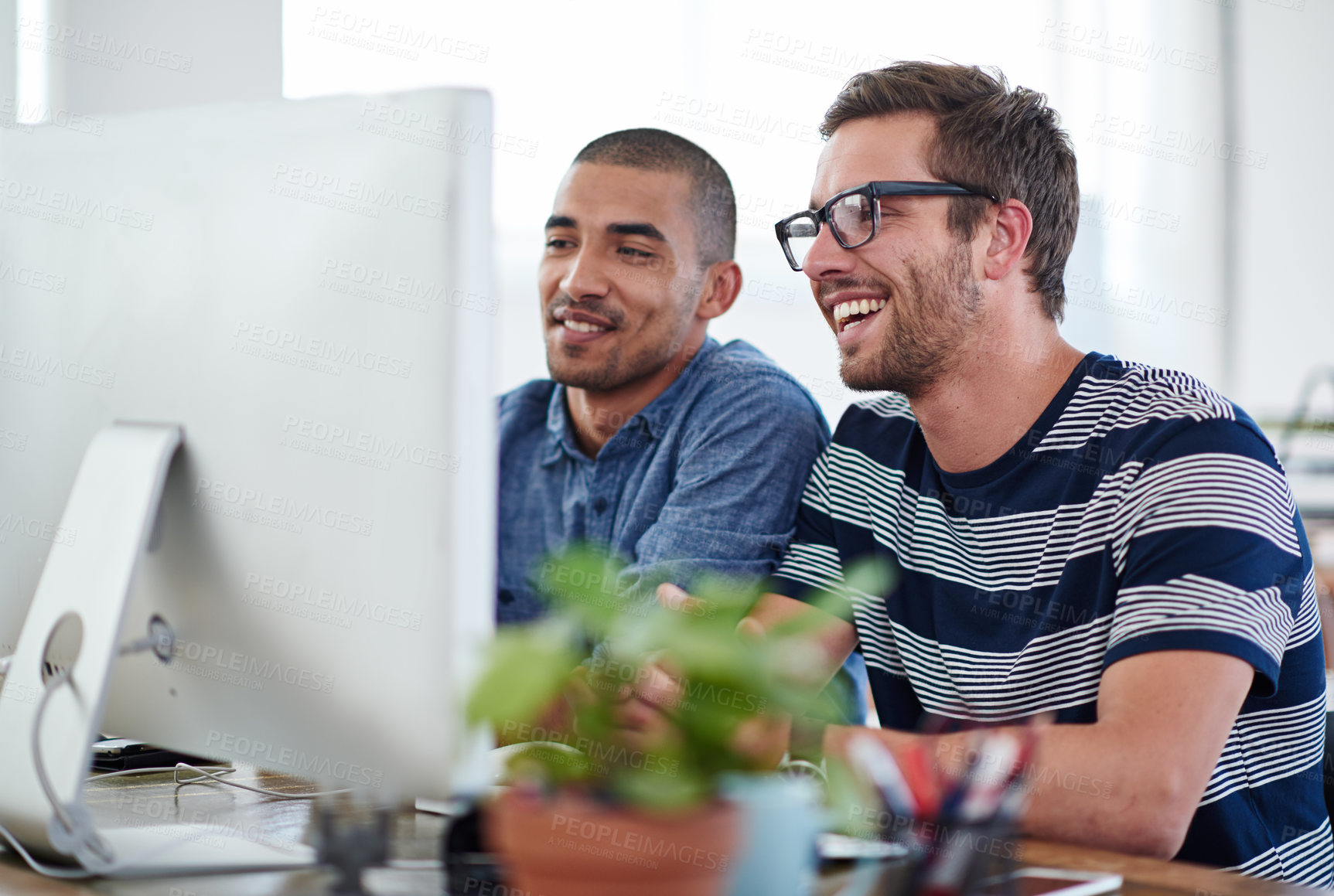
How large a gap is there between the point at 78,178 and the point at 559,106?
267 centimetres

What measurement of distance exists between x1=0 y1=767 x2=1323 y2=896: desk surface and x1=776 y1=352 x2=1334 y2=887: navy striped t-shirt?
0.28 metres

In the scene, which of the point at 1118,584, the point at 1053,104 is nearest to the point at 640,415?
the point at 1118,584

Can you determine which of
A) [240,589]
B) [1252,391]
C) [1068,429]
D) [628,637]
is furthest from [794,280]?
[628,637]

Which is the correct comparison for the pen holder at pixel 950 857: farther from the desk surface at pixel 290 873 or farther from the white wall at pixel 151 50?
the white wall at pixel 151 50

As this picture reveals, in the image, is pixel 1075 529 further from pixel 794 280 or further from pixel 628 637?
pixel 794 280

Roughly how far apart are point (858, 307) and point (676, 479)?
360 mm

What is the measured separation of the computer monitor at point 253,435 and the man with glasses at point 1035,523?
0.41 m

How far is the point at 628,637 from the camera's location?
0.51 meters

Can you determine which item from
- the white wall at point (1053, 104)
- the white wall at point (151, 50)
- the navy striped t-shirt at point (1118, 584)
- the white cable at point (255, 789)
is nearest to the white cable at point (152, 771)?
the white cable at point (255, 789)

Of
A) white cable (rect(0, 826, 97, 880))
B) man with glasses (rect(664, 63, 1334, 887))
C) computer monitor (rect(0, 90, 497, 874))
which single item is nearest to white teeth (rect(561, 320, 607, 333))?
man with glasses (rect(664, 63, 1334, 887))

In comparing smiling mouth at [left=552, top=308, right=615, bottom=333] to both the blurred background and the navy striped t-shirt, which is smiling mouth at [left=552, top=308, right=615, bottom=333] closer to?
the navy striped t-shirt

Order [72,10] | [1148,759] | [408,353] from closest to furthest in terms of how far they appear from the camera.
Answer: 1. [408,353]
2. [1148,759]
3. [72,10]

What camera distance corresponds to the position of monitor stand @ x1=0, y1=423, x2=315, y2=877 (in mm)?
786

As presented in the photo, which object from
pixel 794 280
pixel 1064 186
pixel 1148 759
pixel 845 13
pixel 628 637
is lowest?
pixel 1148 759
